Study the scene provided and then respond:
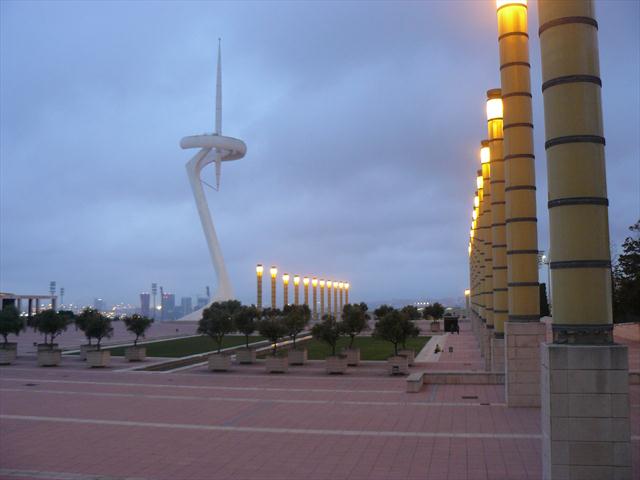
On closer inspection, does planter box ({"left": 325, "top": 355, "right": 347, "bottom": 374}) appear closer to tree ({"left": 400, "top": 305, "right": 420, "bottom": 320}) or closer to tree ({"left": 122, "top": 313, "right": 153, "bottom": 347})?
tree ({"left": 400, "top": 305, "right": 420, "bottom": 320})

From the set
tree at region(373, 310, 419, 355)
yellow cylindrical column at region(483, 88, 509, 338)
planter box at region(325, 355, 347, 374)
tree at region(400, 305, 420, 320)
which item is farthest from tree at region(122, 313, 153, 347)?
yellow cylindrical column at region(483, 88, 509, 338)

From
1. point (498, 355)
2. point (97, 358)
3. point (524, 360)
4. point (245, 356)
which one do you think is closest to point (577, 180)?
point (524, 360)

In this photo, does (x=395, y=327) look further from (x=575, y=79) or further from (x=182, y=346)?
(x=575, y=79)

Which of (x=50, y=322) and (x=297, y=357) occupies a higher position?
(x=50, y=322)

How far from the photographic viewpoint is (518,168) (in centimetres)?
1492

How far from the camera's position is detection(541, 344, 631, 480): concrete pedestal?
6988mm

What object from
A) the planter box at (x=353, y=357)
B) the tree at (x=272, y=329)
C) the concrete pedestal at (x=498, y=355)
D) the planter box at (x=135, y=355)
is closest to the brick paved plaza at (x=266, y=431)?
the concrete pedestal at (x=498, y=355)

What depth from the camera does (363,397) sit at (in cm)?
1664

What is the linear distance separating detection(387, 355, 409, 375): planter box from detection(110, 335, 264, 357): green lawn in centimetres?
1276

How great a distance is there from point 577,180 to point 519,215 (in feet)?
24.3

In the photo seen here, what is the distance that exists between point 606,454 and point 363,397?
10042 millimetres

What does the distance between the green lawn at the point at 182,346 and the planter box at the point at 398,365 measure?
1276 cm

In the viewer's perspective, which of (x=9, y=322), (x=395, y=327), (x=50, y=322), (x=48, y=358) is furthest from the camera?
(x=50, y=322)

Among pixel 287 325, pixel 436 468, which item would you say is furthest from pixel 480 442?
pixel 287 325
